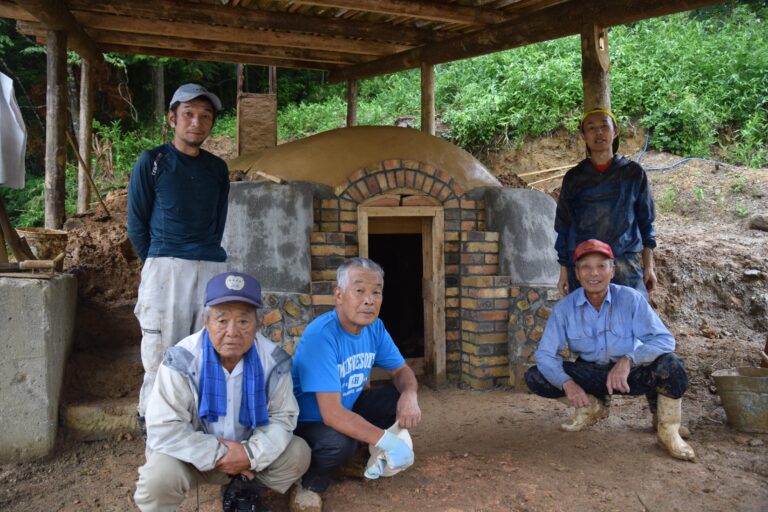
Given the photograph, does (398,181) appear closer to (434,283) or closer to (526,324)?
(434,283)

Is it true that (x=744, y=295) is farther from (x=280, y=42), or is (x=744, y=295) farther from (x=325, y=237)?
(x=280, y=42)

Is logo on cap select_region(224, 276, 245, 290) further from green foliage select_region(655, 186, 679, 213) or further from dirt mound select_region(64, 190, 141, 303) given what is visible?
green foliage select_region(655, 186, 679, 213)

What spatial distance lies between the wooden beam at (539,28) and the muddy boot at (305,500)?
4067 millimetres

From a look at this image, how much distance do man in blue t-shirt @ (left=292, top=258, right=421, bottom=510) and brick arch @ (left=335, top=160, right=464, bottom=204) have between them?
2.23 meters

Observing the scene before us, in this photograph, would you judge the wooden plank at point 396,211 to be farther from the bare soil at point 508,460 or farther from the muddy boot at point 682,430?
the muddy boot at point 682,430

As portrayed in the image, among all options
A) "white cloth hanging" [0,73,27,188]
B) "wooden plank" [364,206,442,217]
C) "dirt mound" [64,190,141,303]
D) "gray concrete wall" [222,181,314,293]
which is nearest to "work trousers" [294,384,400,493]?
"gray concrete wall" [222,181,314,293]

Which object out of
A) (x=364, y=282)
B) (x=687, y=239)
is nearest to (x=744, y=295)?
(x=687, y=239)

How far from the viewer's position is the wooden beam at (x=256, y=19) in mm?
5406

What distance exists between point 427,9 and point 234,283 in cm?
382

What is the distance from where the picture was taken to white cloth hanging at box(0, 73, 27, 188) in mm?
4020

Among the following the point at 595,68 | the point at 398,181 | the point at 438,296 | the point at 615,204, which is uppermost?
the point at 595,68

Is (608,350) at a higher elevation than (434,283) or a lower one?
lower

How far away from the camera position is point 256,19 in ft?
19.2

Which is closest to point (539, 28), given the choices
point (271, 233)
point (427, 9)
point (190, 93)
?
point (427, 9)
